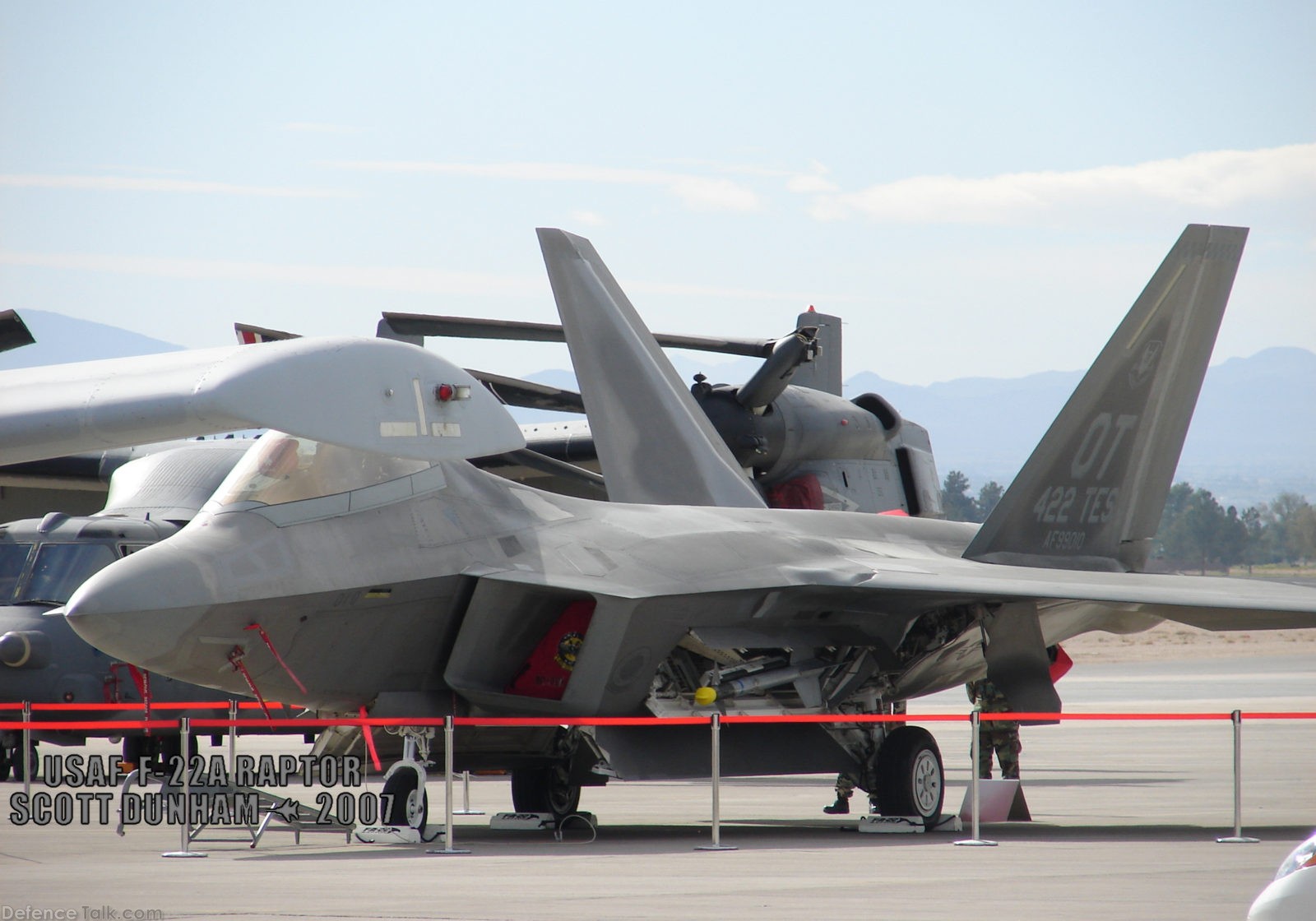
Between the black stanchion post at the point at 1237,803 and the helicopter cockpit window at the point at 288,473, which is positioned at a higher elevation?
the helicopter cockpit window at the point at 288,473

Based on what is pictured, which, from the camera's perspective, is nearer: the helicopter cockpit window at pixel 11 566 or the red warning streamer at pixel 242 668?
the red warning streamer at pixel 242 668

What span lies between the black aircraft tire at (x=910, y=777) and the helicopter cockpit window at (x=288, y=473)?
→ 396 cm

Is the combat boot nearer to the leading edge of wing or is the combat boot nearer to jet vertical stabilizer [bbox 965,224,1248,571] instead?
jet vertical stabilizer [bbox 965,224,1248,571]

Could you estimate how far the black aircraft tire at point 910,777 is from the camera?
11.0 m

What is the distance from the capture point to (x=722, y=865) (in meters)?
8.41

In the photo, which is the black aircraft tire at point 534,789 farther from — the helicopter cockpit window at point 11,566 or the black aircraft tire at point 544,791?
the helicopter cockpit window at point 11,566

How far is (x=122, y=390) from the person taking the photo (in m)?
3.92

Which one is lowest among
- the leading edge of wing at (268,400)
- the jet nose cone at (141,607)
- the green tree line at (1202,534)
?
the jet nose cone at (141,607)

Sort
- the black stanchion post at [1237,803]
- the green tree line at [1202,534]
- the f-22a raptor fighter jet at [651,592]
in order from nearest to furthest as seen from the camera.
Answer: the f-22a raptor fighter jet at [651,592], the black stanchion post at [1237,803], the green tree line at [1202,534]

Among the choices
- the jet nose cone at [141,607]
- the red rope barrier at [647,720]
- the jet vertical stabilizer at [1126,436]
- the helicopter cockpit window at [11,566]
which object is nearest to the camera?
the jet nose cone at [141,607]

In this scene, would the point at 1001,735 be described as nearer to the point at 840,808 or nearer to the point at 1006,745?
the point at 1006,745

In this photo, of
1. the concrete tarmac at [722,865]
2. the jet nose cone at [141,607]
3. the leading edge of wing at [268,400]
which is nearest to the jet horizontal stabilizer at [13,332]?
the leading edge of wing at [268,400]

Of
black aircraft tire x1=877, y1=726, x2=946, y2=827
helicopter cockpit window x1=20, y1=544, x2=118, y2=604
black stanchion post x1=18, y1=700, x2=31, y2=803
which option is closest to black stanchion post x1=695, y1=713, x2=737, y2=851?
black aircraft tire x1=877, y1=726, x2=946, y2=827

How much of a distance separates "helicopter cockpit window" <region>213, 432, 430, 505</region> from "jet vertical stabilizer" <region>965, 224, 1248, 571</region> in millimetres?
5469
